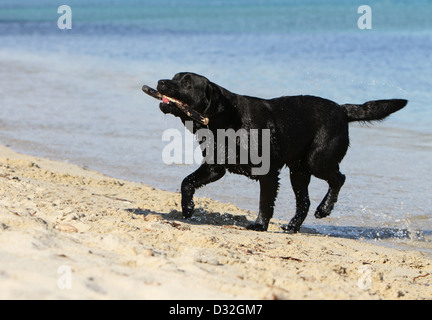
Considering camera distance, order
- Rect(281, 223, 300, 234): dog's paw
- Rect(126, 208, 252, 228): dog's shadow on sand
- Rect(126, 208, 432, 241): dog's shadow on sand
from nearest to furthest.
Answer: Rect(126, 208, 252, 228): dog's shadow on sand
Rect(126, 208, 432, 241): dog's shadow on sand
Rect(281, 223, 300, 234): dog's paw

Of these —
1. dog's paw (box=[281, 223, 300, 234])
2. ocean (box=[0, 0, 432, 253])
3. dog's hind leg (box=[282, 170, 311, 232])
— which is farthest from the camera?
ocean (box=[0, 0, 432, 253])

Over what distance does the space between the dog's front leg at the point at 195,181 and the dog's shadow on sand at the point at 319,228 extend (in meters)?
0.12

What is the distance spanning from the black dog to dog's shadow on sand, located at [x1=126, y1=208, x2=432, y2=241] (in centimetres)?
18

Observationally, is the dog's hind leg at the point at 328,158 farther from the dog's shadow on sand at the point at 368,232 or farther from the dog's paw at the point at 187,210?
the dog's paw at the point at 187,210

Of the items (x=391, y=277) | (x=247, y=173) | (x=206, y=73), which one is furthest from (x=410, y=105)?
(x=391, y=277)

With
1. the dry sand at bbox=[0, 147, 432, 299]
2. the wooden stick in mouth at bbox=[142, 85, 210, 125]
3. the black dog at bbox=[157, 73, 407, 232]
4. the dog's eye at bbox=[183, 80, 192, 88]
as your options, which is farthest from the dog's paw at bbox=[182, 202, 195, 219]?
the dog's eye at bbox=[183, 80, 192, 88]

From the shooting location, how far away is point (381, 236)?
260 inches

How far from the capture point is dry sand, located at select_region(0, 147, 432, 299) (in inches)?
137

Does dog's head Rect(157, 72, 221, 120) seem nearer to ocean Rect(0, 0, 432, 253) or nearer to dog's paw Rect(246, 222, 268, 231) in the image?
dog's paw Rect(246, 222, 268, 231)

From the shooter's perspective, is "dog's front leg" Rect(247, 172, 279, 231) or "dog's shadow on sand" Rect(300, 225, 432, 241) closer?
"dog's front leg" Rect(247, 172, 279, 231)

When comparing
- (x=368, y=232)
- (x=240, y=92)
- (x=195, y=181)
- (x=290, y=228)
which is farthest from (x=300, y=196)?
(x=240, y=92)

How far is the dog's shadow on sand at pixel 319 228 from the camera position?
245 inches

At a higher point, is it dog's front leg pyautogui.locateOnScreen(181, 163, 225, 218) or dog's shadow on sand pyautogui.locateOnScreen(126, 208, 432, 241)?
dog's front leg pyautogui.locateOnScreen(181, 163, 225, 218)

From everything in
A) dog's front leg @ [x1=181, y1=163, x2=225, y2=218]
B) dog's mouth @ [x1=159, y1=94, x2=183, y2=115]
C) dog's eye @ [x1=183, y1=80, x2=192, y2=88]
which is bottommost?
dog's front leg @ [x1=181, y1=163, x2=225, y2=218]
